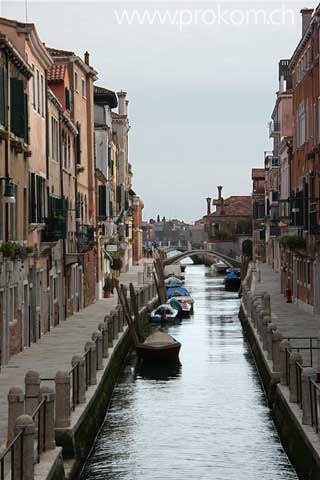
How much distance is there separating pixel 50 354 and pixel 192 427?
6836 millimetres

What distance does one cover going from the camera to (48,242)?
3089 centimetres

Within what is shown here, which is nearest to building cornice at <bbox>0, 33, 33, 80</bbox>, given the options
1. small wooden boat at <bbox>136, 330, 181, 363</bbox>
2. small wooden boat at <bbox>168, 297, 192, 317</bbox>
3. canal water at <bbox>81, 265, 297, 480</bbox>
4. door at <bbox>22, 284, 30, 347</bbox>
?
door at <bbox>22, 284, 30, 347</bbox>

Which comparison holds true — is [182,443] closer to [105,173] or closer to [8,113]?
[8,113]

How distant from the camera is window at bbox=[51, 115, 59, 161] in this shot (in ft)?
113

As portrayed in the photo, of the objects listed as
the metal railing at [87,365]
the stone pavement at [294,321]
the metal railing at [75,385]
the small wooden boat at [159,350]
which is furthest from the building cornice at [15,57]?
the stone pavement at [294,321]

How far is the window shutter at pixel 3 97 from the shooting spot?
2330 cm

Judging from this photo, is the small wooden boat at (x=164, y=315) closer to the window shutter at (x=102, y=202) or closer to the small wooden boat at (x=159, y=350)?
the window shutter at (x=102, y=202)

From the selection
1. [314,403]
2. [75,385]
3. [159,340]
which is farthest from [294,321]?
[314,403]

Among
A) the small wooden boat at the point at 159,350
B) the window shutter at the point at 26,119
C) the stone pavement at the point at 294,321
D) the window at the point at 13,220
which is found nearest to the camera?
the window at the point at 13,220

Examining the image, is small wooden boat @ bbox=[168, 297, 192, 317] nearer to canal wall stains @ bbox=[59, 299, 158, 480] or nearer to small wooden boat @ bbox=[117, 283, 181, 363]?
small wooden boat @ bbox=[117, 283, 181, 363]

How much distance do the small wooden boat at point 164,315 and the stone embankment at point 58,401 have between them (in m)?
14.1

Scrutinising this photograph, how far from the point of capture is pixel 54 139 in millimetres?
34906

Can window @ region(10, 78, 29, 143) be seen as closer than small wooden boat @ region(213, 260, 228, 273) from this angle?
Yes

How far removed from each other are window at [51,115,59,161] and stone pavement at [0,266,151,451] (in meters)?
5.75
